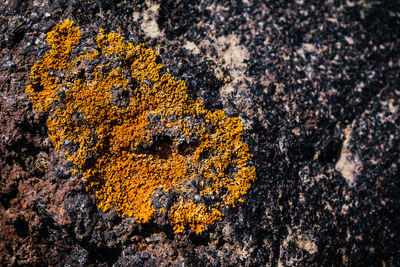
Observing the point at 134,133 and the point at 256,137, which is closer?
the point at 134,133

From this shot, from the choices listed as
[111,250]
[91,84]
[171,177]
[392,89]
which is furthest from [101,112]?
[392,89]

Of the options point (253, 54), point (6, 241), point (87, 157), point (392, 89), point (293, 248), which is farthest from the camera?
point (392, 89)

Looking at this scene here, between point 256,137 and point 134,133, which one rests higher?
point 256,137

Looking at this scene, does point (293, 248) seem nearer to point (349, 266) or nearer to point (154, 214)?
point (349, 266)

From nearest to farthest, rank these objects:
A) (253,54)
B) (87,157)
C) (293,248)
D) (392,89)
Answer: (87,157), (293,248), (253,54), (392,89)
